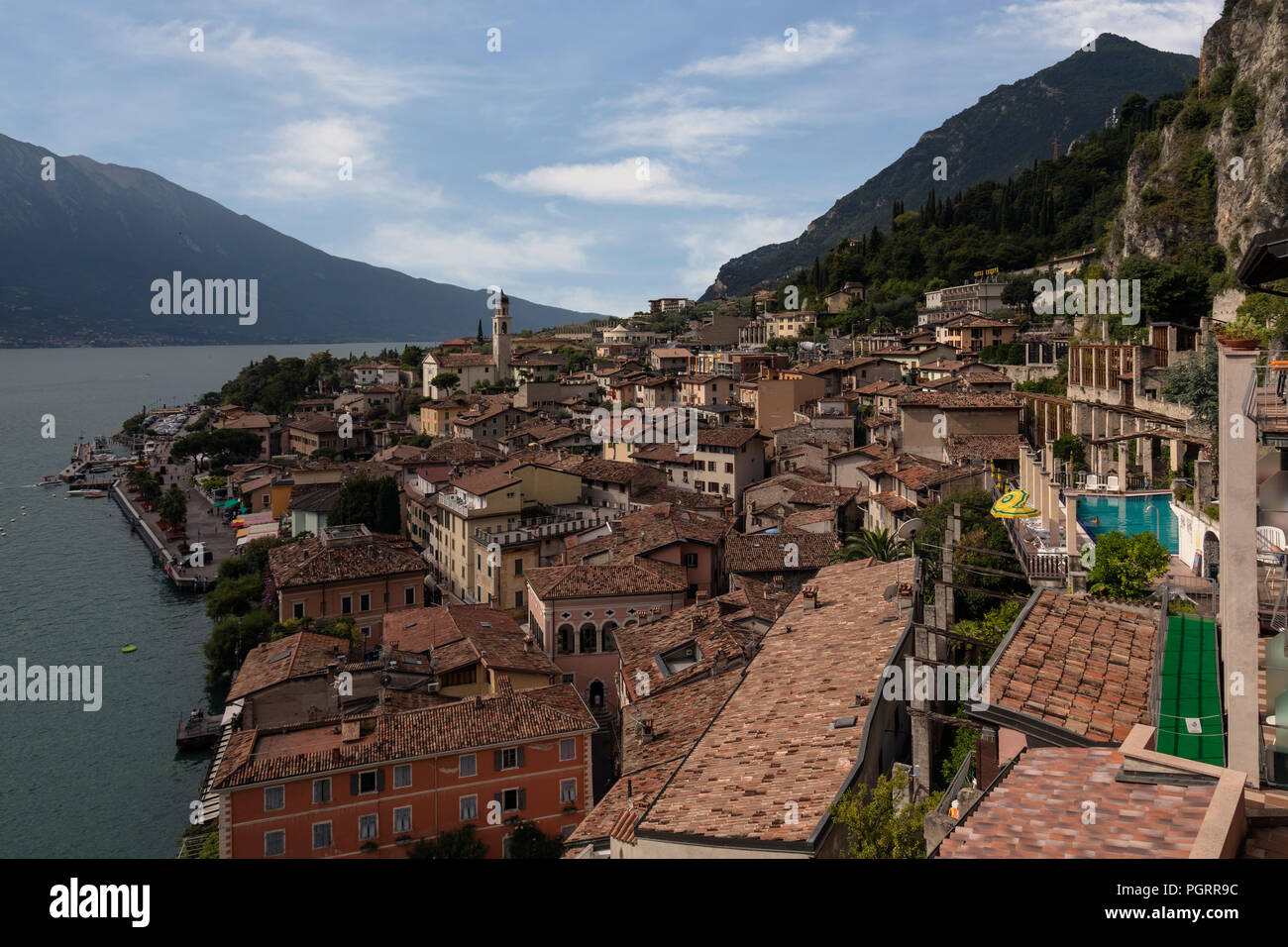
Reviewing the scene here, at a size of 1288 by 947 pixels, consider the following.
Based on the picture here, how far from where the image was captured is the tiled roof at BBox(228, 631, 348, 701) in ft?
73.9

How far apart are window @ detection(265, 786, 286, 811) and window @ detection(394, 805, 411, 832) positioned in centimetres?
210

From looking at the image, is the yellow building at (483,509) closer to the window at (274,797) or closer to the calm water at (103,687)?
the calm water at (103,687)

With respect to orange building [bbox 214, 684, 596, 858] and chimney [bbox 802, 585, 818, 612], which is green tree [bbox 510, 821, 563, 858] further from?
chimney [bbox 802, 585, 818, 612]

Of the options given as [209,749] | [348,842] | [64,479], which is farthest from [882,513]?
[64,479]

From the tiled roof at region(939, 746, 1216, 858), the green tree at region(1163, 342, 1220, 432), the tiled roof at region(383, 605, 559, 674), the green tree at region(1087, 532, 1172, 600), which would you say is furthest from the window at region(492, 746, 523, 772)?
the green tree at region(1163, 342, 1220, 432)

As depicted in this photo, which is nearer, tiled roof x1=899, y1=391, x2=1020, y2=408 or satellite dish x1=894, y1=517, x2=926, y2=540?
satellite dish x1=894, y1=517, x2=926, y2=540

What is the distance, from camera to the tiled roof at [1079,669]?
7.54 metres

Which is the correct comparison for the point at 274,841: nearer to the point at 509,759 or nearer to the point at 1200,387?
the point at 509,759

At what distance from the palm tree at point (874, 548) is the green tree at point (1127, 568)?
1146 centimetres

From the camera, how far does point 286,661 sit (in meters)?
23.5

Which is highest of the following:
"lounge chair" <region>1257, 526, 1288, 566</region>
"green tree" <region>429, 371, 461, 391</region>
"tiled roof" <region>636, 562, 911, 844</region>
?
"green tree" <region>429, 371, 461, 391</region>

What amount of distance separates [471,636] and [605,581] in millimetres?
4472

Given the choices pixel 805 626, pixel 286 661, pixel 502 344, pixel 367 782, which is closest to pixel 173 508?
pixel 286 661
